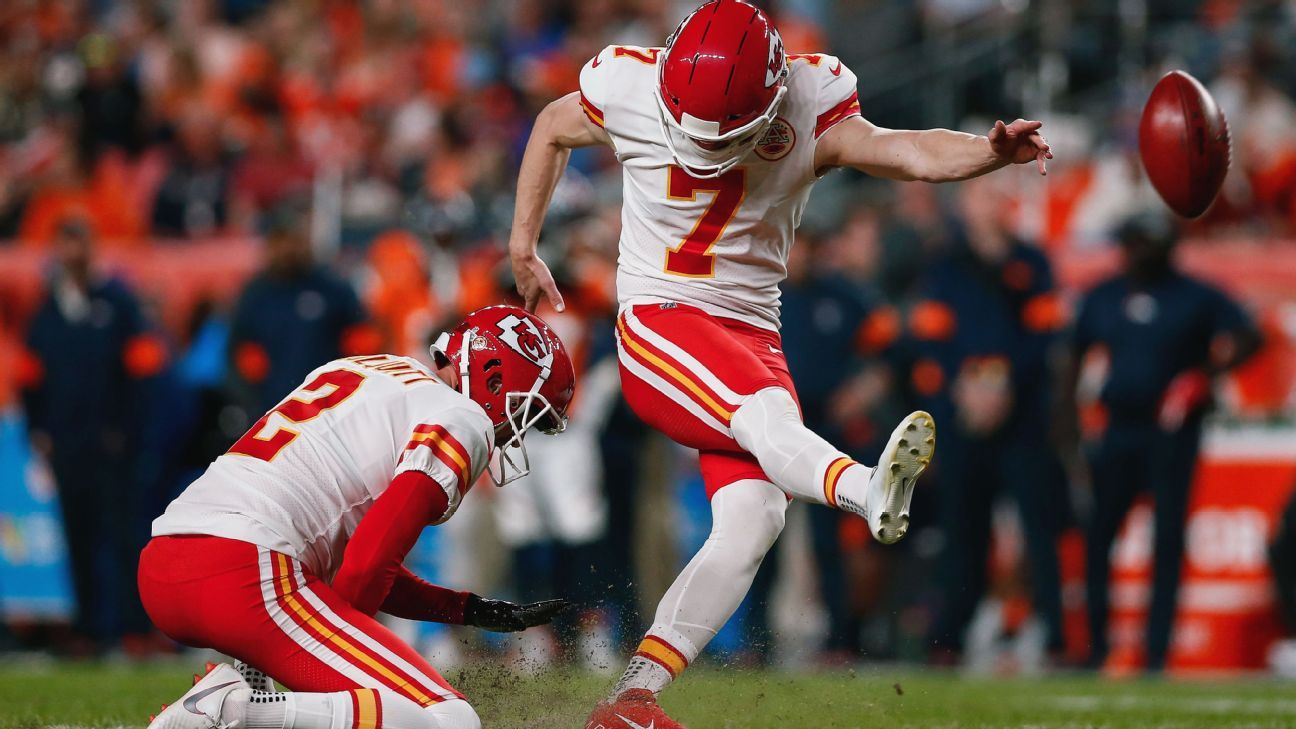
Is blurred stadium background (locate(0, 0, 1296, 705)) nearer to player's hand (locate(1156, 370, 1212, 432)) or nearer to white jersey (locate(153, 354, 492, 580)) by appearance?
player's hand (locate(1156, 370, 1212, 432))

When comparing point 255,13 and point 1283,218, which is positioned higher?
point 255,13

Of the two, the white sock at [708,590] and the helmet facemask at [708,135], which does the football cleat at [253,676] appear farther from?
the helmet facemask at [708,135]

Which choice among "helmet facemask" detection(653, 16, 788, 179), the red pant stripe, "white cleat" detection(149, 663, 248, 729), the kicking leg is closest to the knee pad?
the kicking leg

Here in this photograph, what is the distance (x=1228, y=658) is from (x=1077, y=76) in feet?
13.7

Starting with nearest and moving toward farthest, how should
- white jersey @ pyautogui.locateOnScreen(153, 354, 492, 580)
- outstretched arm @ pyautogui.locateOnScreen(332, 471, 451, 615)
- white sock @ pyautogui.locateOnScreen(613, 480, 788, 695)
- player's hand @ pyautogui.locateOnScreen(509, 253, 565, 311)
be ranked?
outstretched arm @ pyautogui.locateOnScreen(332, 471, 451, 615) < white jersey @ pyautogui.locateOnScreen(153, 354, 492, 580) < white sock @ pyautogui.locateOnScreen(613, 480, 788, 695) < player's hand @ pyautogui.locateOnScreen(509, 253, 565, 311)

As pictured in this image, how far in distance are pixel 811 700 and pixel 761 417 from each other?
145cm

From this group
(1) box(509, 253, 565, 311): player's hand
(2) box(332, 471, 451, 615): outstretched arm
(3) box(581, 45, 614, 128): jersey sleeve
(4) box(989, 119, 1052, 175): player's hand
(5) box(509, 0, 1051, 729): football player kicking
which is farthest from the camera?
(1) box(509, 253, 565, 311): player's hand

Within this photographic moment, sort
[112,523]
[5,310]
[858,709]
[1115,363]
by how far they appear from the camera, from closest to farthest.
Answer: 1. [858,709]
2. [1115,363]
3. [112,523]
4. [5,310]

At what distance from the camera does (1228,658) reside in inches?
348

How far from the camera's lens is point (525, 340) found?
4441 mm

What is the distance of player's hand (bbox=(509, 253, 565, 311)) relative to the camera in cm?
511

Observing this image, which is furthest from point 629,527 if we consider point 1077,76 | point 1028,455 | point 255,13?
point 255,13

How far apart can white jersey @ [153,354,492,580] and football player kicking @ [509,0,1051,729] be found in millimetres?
733

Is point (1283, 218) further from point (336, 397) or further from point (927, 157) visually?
point (336, 397)
